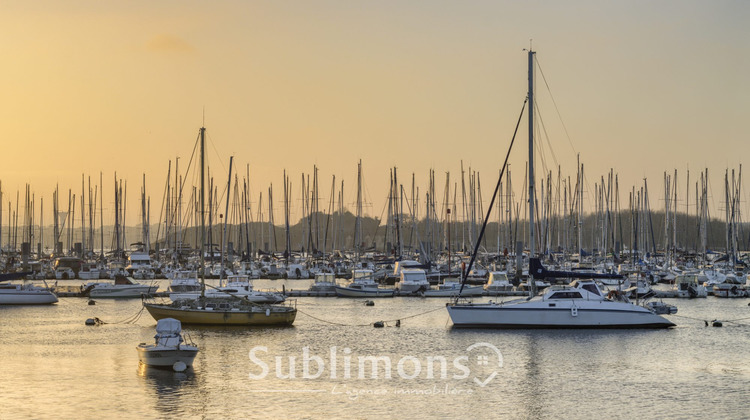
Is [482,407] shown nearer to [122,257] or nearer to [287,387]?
[287,387]

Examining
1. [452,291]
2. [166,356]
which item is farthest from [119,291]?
[166,356]

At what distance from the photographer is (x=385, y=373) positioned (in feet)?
140

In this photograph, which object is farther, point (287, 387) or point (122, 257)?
point (122, 257)

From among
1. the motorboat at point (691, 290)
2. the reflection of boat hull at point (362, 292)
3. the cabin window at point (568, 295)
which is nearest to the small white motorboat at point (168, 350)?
the cabin window at point (568, 295)

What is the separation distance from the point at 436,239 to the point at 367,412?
96162 millimetres

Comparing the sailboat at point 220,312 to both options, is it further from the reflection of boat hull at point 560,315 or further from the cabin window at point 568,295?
the cabin window at point 568,295

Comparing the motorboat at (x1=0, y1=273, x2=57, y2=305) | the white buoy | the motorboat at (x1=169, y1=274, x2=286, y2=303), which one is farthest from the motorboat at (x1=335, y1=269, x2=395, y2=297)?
the white buoy

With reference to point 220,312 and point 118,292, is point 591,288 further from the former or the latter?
point 118,292

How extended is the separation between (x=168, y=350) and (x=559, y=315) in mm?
24457

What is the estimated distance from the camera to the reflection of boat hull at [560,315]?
56.8 m

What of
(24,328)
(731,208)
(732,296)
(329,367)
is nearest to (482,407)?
(329,367)

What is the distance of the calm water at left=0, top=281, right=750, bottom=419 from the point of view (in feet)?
116

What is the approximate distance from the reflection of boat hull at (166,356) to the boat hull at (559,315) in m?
20.8

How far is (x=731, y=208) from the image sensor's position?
117875mm
